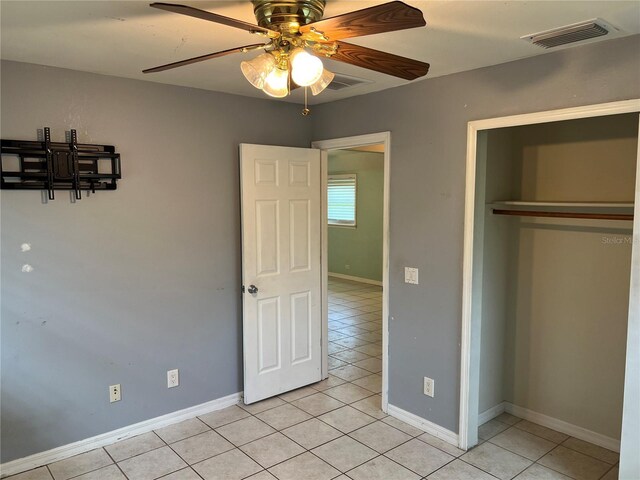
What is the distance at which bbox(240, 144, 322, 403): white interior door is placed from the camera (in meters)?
3.53

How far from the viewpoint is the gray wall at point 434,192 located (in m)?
2.65

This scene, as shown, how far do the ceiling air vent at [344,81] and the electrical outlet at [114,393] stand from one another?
2.48m

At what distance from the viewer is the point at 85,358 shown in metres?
2.93

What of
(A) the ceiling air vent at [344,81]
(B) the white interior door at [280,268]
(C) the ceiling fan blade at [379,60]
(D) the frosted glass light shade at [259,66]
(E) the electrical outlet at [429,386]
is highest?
(A) the ceiling air vent at [344,81]

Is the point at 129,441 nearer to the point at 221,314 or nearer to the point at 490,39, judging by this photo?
the point at 221,314

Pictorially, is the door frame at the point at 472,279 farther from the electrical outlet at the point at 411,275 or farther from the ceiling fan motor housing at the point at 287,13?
the ceiling fan motor housing at the point at 287,13

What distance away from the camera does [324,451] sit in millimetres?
2979

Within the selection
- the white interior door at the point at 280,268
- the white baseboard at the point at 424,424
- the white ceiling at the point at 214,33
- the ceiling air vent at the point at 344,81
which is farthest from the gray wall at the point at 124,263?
the white baseboard at the point at 424,424

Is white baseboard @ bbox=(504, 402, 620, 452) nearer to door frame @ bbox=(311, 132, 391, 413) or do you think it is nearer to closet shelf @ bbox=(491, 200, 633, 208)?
door frame @ bbox=(311, 132, 391, 413)

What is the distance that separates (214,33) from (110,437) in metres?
2.59

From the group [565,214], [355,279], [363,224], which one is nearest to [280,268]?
[565,214]

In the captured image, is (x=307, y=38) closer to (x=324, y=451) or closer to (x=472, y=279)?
(x=472, y=279)

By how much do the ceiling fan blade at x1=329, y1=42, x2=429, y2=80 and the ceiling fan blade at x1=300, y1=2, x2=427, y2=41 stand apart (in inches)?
5.2

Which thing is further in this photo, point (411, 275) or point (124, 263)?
point (411, 275)
